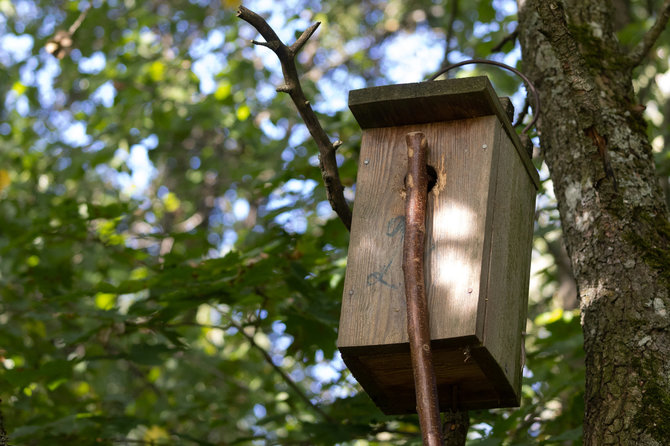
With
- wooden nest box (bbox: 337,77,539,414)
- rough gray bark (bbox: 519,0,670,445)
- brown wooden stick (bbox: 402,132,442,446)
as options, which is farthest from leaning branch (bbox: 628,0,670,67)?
brown wooden stick (bbox: 402,132,442,446)

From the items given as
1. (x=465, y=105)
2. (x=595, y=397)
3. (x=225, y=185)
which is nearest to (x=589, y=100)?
(x=465, y=105)

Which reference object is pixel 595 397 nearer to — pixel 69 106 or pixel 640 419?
pixel 640 419

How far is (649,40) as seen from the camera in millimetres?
2719

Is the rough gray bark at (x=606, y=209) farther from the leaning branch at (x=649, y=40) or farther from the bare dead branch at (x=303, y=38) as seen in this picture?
the bare dead branch at (x=303, y=38)

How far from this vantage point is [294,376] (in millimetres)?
9445

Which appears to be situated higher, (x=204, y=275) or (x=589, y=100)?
(x=589, y=100)

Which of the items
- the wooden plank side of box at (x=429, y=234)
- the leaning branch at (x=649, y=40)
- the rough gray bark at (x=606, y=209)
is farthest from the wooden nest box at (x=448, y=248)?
the leaning branch at (x=649, y=40)

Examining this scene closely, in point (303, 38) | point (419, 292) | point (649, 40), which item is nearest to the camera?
point (419, 292)

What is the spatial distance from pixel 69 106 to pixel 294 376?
5.44 m

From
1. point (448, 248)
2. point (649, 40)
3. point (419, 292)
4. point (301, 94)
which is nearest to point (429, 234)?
point (448, 248)

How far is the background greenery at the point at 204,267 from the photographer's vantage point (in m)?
3.15

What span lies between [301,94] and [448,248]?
0.54 meters

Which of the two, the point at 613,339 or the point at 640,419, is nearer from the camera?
the point at 640,419

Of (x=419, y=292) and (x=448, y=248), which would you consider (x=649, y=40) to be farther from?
(x=419, y=292)
